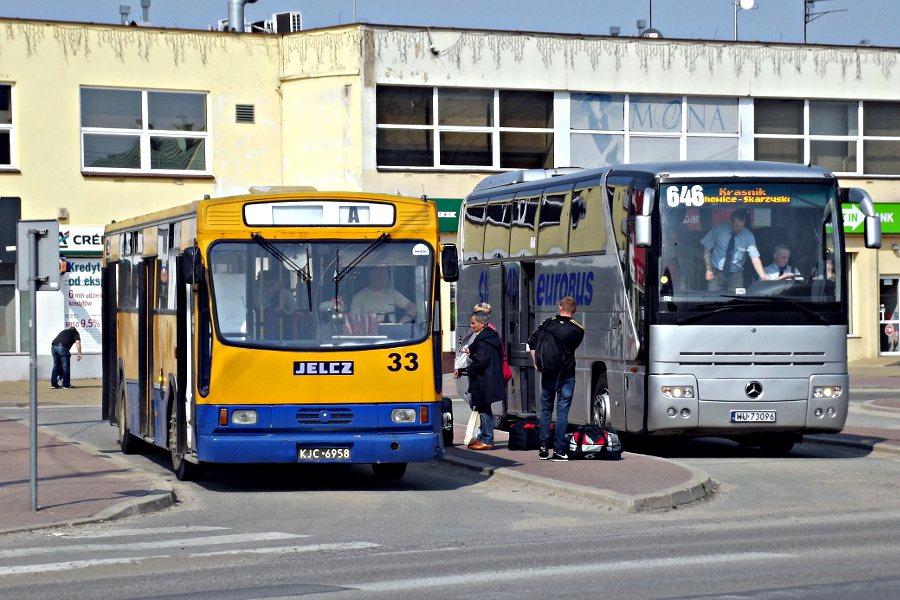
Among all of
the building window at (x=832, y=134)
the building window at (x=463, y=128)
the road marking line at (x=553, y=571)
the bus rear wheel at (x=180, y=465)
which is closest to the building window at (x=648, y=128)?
the building window at (x=463, y=128)

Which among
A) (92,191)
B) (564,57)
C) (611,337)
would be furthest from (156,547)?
(564,57)

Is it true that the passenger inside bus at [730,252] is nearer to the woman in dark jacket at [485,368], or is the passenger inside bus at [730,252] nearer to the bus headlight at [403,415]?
the woman in dark jacket at [485,368]

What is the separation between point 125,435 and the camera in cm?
1844

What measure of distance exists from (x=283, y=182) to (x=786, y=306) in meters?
20.7

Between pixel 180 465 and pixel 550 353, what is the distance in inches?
164

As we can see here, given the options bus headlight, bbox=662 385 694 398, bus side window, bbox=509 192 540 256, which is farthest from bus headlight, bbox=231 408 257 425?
bus side window, bbox=509 192 540 256

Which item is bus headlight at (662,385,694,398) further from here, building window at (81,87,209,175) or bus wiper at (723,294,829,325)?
building window at (81,87,209,175)

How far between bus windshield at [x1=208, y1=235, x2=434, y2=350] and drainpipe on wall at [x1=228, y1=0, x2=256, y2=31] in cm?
2808

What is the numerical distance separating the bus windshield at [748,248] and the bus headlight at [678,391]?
0.88 meters

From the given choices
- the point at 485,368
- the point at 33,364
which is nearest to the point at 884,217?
the point at 485,368

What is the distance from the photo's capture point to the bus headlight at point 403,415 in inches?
546

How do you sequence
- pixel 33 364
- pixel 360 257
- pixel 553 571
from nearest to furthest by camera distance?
pixel 553 571, pixel 33 364, pixel 360 257

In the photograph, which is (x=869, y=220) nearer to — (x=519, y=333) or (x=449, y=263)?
(x=519, y=333)

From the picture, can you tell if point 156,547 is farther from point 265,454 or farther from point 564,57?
point 564,57
